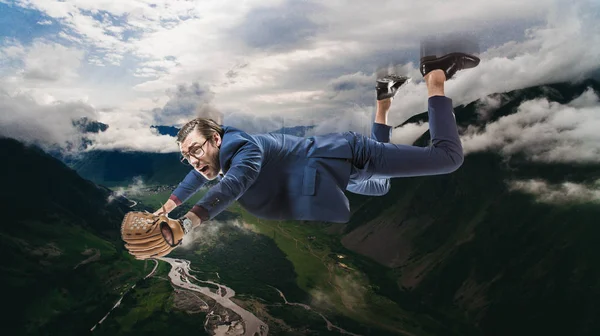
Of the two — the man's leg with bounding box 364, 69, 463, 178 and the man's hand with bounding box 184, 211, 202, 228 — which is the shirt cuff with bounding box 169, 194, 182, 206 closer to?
the man's hand with bounding box 184, 211, 202, 228

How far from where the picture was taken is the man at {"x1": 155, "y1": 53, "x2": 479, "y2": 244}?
3.29 metres

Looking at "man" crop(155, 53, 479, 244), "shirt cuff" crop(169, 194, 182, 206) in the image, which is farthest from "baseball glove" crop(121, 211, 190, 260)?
"shirt cuff" crop(169, 194, 182, 206)

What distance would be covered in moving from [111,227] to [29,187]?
28.6m

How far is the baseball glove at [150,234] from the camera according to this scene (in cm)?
254

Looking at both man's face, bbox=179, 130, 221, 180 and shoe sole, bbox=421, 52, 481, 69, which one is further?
shoe sole, bbox=421, 52, 481, 69

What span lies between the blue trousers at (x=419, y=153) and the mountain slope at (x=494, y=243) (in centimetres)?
12647

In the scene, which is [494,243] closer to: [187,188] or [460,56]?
[460,56]

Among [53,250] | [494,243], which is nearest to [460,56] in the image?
[53,250]

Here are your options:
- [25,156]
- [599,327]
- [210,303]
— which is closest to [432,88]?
[210,303]

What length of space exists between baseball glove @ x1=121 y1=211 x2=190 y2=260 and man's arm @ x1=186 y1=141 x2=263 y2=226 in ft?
0.46

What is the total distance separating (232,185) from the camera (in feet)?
8.80

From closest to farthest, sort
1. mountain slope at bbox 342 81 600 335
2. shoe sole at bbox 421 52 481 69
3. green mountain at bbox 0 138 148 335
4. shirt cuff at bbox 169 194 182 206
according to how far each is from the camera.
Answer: shoe sole at bbox 421 52 481 69
shirt cuff at bbox 169 194 182 206
green mountain at bbox 0 138 148 335
mountain slope at bbox 342 81 600 335

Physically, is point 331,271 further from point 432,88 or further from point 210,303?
point 432,88

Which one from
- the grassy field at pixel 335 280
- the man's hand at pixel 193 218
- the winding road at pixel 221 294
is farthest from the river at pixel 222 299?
the man's hand at pixel 193 218
